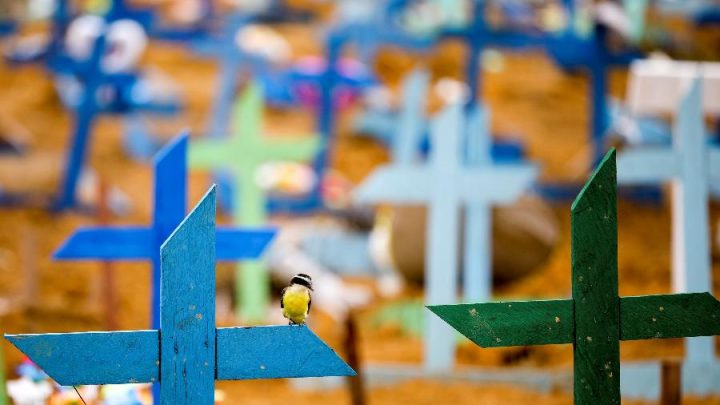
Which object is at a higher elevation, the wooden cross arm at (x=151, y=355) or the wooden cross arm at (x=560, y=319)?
the wooden cross arm at (x=560, y=319)

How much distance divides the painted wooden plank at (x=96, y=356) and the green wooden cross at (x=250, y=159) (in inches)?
134

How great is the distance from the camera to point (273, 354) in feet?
6.99

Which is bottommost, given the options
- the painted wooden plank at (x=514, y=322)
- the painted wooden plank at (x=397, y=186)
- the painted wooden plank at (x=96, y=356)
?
the painted wooden plank at (x=96, y=356)

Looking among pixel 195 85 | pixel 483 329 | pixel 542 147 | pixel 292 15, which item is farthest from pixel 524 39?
pixel 483 329

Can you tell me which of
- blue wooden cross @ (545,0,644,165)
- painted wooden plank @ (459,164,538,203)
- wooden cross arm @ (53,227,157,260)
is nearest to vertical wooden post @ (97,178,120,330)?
wooden cross arm @ (53,227,157,260)

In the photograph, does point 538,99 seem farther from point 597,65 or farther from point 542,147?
point 597,65

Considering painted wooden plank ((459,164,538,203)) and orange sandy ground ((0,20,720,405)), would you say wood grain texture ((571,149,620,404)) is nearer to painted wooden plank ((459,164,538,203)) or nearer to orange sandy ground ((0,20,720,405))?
orange sandy ground ((0,20,720,405))

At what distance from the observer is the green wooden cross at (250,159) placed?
561 cm

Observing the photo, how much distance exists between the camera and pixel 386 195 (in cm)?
456

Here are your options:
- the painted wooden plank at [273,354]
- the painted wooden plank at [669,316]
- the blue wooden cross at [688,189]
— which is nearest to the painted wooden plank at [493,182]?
the blue wooden cross at [688,189]

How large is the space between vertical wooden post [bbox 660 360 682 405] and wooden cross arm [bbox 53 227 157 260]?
156 centimetres

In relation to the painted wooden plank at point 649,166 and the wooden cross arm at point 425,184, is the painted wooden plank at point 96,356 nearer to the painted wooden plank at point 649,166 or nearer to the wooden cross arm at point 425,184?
the painted wooden plank at point 649,166

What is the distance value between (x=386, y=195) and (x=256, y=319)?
5.15ft

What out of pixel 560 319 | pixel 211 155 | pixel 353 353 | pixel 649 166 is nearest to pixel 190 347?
pixel 560 319
